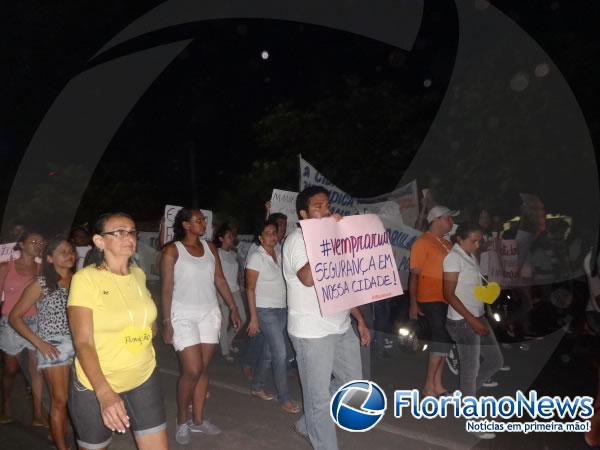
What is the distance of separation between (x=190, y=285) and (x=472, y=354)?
2476mm

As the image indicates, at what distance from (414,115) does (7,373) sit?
13.0 m

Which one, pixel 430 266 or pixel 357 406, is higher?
pixel 430 266

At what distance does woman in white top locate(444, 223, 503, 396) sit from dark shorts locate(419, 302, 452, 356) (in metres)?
0.11

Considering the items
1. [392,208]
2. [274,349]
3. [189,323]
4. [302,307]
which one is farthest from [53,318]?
[392,208]

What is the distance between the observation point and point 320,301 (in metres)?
4.02

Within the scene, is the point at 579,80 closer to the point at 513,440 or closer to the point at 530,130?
the point at 530,130

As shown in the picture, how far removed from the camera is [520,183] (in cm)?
1128

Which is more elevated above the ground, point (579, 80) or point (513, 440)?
point (579, 80)

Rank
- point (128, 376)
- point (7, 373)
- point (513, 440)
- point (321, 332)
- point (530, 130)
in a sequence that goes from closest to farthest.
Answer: point (128, 376) → point (321, 332) → point (513, 440) → point (7, 373) → point (530, 130)

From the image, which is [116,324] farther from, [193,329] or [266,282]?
[266,282]

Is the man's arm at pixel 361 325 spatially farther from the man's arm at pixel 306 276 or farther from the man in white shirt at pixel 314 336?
the man's arm at pixel 306 276

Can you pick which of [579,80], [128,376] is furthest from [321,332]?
[579,80]

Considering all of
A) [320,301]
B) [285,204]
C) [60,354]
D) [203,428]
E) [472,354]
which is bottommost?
[203,428]

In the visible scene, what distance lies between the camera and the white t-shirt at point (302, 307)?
411cm
